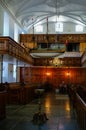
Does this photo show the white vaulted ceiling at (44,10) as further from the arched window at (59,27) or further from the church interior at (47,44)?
the arched window at (59,27)

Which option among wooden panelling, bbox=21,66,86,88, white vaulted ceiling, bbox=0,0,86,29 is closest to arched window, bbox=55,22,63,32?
white vaulted ceiling, bbox=0,0,86,29

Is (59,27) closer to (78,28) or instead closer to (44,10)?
(78,28)

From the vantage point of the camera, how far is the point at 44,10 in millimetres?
28328

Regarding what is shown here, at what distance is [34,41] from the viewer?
2916 cm

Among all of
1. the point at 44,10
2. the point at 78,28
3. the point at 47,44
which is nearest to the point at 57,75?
the point at 47,44

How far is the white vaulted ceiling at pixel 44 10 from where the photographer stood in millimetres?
24109

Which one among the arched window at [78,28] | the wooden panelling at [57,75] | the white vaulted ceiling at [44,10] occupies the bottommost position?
the wooden panelling at [57,75]

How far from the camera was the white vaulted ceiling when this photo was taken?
24.1 m

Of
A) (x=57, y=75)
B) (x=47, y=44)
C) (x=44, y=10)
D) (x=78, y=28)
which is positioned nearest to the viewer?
(x=47, y=44)

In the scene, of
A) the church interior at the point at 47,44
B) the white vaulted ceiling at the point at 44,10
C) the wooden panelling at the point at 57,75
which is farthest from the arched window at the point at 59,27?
the wooden panelling at the point at 57,75

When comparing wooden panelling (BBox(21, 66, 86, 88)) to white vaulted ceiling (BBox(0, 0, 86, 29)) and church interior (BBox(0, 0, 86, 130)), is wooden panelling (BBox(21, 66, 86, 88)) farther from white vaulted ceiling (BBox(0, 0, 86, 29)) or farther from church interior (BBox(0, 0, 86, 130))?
white vaulted ceiling (BBox(0, 0, 86, 29))

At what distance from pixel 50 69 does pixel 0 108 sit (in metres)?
20.2

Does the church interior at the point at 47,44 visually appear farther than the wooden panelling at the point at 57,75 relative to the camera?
No

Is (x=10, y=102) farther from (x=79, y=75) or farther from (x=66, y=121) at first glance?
(x=79, y=75)
